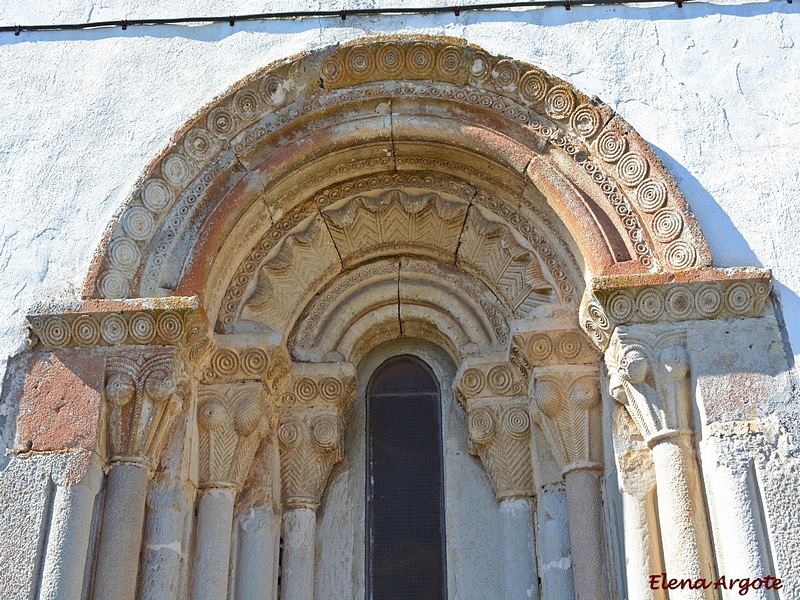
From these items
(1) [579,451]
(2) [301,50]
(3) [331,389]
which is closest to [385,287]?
(3) [331,389]

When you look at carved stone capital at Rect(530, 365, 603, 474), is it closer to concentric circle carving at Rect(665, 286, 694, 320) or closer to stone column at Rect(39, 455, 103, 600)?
concentric circle carving at Rect(665, 286, 694, 320)

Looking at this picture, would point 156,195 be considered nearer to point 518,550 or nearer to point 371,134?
point 371,134

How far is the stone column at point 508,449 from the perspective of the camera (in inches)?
215

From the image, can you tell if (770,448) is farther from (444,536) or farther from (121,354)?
(121,354)

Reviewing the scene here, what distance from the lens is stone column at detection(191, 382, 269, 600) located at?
5109 millimetres

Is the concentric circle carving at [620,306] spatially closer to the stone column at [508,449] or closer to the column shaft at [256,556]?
the stone column at [508,449]

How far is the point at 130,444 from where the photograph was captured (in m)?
4.90

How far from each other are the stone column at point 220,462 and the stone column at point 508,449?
1202mm

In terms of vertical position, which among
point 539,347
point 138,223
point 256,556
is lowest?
point 256,556

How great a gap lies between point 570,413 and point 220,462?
1.86 meters

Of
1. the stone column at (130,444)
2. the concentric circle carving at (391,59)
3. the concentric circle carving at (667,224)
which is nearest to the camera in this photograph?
the stone column at (130,444)

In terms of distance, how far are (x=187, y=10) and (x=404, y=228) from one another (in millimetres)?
1807

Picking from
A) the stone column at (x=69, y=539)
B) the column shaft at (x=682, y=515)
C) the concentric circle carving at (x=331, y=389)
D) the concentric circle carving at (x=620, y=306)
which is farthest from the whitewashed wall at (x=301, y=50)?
the concentric circle carving at (x=331, y=389)

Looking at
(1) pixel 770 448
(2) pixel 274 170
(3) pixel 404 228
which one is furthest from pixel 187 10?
(1) pixel 770 448
